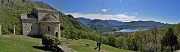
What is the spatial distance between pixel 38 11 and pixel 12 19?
400 feet

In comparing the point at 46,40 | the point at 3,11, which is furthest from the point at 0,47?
the point at 3,11

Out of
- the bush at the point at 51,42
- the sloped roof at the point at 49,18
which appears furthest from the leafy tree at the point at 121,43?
the bush at the point at 51,42

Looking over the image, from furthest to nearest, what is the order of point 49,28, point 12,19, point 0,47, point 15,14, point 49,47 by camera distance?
point 15,14, point 12,19, point 49,28, point 49,47, point 0,47

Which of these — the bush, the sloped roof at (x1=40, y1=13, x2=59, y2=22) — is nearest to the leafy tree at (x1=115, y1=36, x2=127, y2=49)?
the sloped roof at (x1=40, y1=13, x2=59, y2=22)

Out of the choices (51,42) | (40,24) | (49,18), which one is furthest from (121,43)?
(51,42)

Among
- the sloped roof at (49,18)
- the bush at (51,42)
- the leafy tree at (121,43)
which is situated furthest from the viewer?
the leafy tree at (121,43)

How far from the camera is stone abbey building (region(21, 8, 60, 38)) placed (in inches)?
2103

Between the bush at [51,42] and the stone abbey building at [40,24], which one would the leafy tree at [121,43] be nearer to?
the stone abbey building at [40,24]

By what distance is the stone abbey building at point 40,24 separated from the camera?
53.4m

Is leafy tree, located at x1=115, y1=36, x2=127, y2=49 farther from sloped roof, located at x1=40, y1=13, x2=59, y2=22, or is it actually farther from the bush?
the bush

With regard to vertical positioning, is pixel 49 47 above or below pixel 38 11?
below

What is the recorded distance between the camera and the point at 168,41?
71.4m

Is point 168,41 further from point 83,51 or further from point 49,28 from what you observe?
point 83,51

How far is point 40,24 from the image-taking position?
5400 cm
